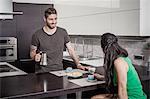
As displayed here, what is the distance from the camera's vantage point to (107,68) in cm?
174

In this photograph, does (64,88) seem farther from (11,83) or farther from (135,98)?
(135,98)

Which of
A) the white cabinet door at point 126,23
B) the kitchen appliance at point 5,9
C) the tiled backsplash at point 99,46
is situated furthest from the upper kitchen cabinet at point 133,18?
the kitchen appliance at point 5,9

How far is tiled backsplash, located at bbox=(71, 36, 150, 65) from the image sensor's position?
2290mm

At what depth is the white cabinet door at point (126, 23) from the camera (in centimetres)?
205

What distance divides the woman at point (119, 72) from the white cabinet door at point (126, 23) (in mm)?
417

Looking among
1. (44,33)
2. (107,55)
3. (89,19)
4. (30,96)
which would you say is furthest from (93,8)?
(30,96)

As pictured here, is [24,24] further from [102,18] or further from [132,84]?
[132,84]

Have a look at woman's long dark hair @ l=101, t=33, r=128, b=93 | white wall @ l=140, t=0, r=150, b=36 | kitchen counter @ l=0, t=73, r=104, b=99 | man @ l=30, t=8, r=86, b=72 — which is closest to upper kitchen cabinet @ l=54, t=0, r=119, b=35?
white wall @ l=140, t=0, r=150, b=36

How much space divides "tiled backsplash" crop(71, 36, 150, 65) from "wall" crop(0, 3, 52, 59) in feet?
2.33

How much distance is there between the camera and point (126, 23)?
2143 millimetres

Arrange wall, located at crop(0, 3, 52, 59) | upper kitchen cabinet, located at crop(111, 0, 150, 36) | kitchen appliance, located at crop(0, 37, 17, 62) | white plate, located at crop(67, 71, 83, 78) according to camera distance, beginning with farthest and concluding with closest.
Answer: wall, located at crop(0, 3, 52, 59) → kitchen appliance, located at crop(0, 37, 17, 62) → upper kitchen cabinet, located at crop(111, 0, 150, 36) → white plate, located at crop(67, 71, 83, 78)

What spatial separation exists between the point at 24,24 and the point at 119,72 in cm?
235

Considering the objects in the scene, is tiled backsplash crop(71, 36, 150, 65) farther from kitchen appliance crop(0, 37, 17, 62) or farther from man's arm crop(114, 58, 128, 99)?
kitchen appliance crop(0, 37, 17, 62)

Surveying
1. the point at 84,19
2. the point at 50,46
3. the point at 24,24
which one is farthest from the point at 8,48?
the point at 84,19
